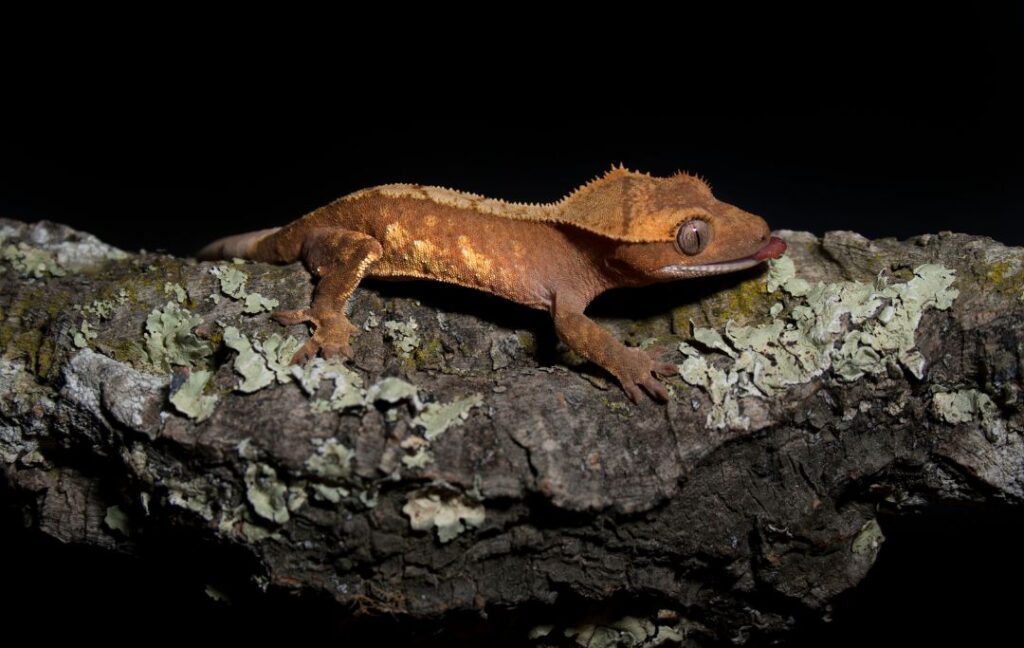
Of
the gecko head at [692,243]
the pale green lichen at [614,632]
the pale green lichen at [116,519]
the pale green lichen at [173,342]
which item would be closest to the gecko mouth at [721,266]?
the gecko head at [692,243]

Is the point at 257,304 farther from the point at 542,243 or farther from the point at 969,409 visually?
the point at 969,409

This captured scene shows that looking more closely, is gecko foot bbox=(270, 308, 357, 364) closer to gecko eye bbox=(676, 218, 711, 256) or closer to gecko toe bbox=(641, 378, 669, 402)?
gecko toe bbox=(641, 378, 669, 402)

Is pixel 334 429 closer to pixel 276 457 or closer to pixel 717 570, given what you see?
pixel 276 457

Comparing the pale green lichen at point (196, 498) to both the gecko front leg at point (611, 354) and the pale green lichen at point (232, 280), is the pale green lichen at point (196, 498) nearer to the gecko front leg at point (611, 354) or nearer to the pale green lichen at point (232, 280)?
Result: the pale green lichen at point (232, 280)

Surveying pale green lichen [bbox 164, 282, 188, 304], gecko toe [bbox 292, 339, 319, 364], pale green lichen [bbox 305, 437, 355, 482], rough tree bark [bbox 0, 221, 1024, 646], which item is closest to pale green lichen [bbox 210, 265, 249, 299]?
rough tree bark [bbox 0, 221, 1024, 646]

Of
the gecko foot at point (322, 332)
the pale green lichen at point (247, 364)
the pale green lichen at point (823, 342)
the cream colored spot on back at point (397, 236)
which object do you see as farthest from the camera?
the cream colored spot on back at point (397, 236)

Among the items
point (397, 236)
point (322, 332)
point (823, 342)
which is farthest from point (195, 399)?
point (823, 342)
